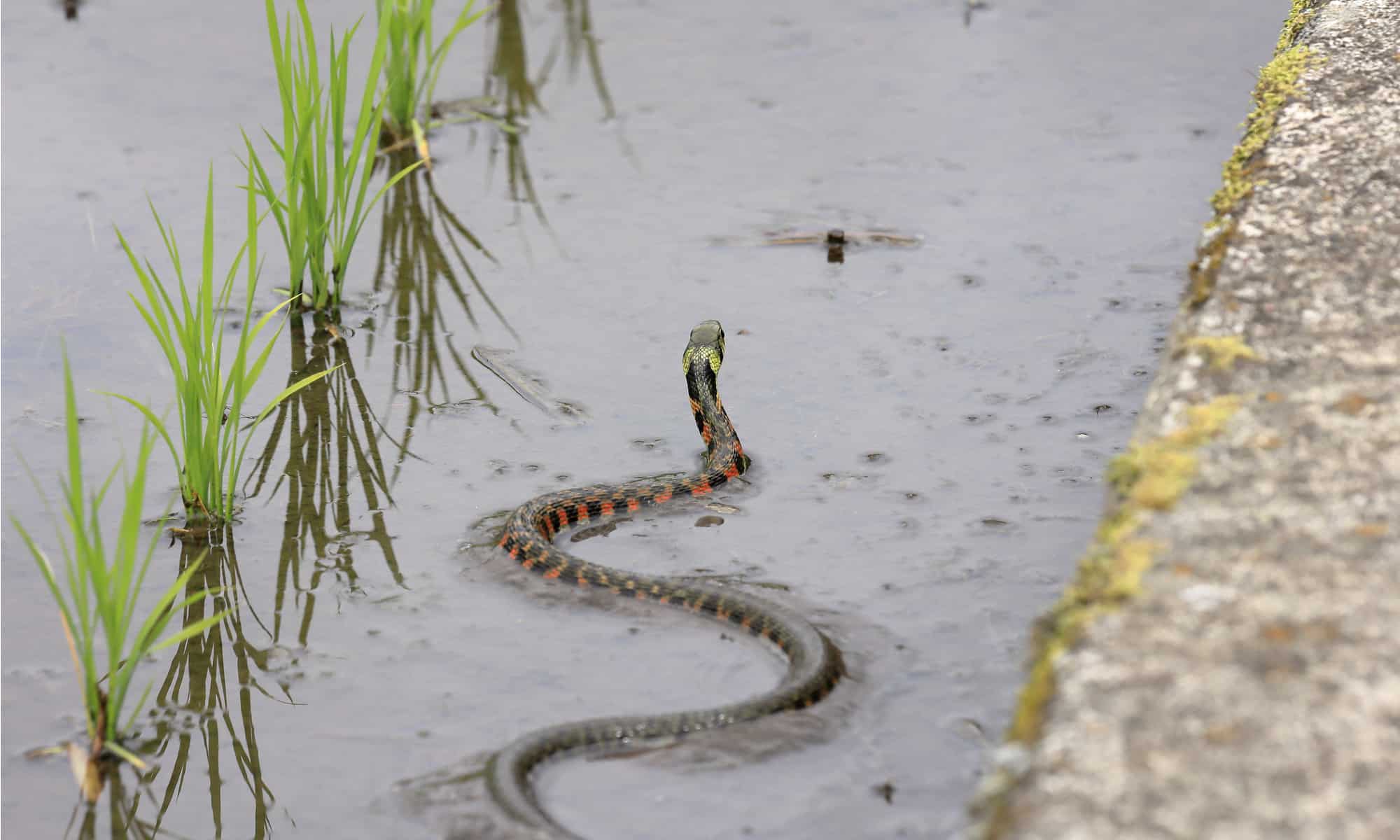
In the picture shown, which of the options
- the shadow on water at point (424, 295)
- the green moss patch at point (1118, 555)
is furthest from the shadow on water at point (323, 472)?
the green moss patch at point (1118, 555)

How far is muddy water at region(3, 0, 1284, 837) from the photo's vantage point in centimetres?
454

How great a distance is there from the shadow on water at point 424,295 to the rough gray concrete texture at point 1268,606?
4028mm

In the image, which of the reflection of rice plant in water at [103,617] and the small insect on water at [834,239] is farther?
the small insect on water at [834,239]

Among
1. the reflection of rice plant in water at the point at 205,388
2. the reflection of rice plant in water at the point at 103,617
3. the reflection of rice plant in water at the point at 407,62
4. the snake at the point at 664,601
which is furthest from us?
the reflection of rice plant in water at the point at 407,62

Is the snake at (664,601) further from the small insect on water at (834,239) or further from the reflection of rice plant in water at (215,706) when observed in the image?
the small insect on water at (834,239)

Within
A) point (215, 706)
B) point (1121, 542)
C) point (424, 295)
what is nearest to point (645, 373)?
point (424, 295)

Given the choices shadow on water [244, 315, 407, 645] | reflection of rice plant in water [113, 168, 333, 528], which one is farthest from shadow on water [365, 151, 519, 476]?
→ reflection of rice plant in water [113, 168, 333, 528]

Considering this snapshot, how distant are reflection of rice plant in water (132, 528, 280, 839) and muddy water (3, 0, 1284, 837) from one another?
0.02m

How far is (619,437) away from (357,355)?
5.23 feet

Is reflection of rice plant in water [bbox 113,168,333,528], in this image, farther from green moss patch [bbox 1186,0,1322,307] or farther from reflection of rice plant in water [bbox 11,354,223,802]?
green moss patch [bbox 1186,0,1322,307]

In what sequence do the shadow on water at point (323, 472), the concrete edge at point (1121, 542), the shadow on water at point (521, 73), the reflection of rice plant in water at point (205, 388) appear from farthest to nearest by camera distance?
the shadow on water at point (521, 73) → the shadow on water at point (323, 472) → the reflection of rice plant in water at point (205, 388) → the concrete edge at point (1121, 542)

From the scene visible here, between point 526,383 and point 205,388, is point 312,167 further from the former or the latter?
point 205,388

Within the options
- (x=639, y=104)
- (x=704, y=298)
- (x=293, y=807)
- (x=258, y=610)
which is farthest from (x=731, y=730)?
(x=639, y=104)

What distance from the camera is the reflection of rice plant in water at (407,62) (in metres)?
8.57
